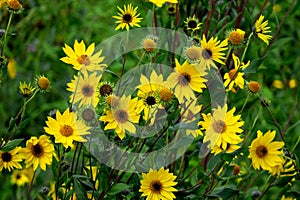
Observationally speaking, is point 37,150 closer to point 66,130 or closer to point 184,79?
point 66,130

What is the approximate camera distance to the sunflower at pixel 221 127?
1139 mm

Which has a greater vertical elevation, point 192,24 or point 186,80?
point 192,24

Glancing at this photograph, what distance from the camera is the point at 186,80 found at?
43.7 inches

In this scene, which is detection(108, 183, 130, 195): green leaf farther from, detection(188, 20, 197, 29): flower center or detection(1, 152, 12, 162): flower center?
detection(188, 20, 197, 29): flower center

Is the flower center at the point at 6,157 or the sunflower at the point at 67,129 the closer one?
the sunflower at the point at 67,129

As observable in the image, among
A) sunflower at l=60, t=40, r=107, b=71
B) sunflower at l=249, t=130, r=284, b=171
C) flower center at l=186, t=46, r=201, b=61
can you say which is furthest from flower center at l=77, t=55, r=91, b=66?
sunflower at l=249, t=130, r=284, b=171

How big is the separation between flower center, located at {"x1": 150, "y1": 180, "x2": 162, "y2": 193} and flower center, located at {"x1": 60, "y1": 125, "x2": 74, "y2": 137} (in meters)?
0.20

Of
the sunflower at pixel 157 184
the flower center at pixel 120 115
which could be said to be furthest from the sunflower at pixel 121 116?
the sunflower at pixel 157 184

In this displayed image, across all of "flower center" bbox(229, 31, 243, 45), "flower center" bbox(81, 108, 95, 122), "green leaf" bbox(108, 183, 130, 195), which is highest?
"flower center" bbox(229, 31, 243, 45)

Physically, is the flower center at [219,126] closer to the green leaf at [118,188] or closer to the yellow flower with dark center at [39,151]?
the green leaf at [118,188]

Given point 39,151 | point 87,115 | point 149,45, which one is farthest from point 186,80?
point 39,151

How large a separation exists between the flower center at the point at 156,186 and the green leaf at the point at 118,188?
5 cm

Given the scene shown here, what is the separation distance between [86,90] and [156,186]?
0.24m

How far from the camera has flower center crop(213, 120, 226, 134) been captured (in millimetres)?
1140
